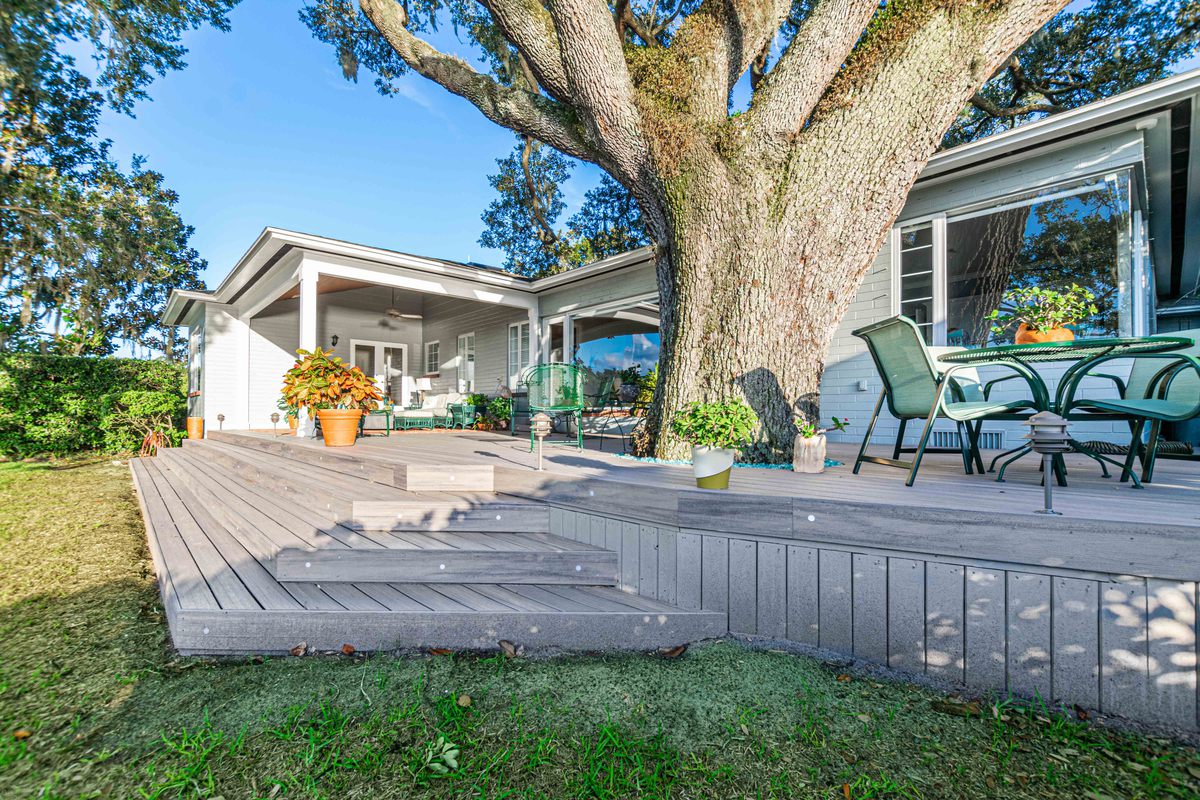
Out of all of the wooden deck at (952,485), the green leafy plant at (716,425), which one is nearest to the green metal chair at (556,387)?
the wooden deck at (952,485)

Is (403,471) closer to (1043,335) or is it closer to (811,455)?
(811,455)

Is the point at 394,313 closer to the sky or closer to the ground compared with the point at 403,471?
closer to the sky

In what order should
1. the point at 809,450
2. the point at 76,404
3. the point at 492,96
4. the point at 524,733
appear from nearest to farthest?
the point at 524,733 < the point at 809,450 < the point at 492,96 < the point at 76,404

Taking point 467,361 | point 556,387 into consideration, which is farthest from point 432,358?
point 556,387

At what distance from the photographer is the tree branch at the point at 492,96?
4309mm

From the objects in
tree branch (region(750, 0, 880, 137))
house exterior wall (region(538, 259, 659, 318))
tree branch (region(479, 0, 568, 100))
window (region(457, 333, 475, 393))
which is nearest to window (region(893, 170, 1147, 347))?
tree branch (region(750, 0, 880, 137))

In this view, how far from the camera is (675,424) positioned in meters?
2.58

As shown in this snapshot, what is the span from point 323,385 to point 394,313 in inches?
270

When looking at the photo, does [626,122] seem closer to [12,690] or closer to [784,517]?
[784,517]

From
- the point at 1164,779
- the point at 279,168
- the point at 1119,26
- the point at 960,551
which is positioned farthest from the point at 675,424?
the point at 279,168

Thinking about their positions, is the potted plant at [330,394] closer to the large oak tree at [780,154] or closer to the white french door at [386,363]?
the large oak tree at [780,154]

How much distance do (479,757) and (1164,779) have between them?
70.9 inches

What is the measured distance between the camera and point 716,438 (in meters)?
2.43

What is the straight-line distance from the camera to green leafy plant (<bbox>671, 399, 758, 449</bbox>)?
243 cm
